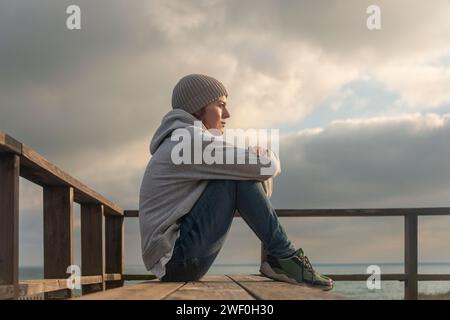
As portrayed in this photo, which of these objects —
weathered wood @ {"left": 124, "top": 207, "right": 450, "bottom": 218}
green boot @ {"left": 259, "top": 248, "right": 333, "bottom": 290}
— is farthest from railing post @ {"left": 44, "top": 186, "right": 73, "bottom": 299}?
weathered wood @ {"left": 124, "top": 207, "right": 450, "bottom": 218}

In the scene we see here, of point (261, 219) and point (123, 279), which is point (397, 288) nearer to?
point (123, 279)

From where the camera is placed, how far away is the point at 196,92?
111 inches

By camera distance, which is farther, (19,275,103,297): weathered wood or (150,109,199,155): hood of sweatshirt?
(150,109,199,155): hood of sweatshirt

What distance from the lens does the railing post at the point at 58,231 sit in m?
3.38

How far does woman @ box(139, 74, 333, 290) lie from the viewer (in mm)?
2424

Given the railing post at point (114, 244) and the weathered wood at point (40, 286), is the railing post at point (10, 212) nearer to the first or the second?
the weathered wood at point (40, 286)

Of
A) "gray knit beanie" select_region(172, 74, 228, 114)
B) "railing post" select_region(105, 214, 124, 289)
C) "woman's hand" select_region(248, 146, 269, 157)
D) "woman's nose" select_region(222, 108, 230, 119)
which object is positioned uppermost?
"gray knit beanie" select_region(172, 74, 228, 114)

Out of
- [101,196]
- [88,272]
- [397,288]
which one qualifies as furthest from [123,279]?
[397,288]

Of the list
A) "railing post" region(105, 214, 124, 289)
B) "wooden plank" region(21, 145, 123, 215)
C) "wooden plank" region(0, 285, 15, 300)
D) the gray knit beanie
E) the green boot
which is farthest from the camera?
"railing post" region(105, 214, 124, 289)

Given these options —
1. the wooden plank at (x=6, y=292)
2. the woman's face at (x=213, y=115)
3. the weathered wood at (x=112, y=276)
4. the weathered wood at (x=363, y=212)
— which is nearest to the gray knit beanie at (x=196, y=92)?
the woman's face at (x=213, y=115)

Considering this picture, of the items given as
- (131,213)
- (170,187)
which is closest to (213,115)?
(170,187)

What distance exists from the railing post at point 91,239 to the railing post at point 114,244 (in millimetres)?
954

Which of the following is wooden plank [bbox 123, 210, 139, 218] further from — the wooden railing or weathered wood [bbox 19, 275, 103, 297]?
weathered wood [bbox 19, 275, 103, 297]
